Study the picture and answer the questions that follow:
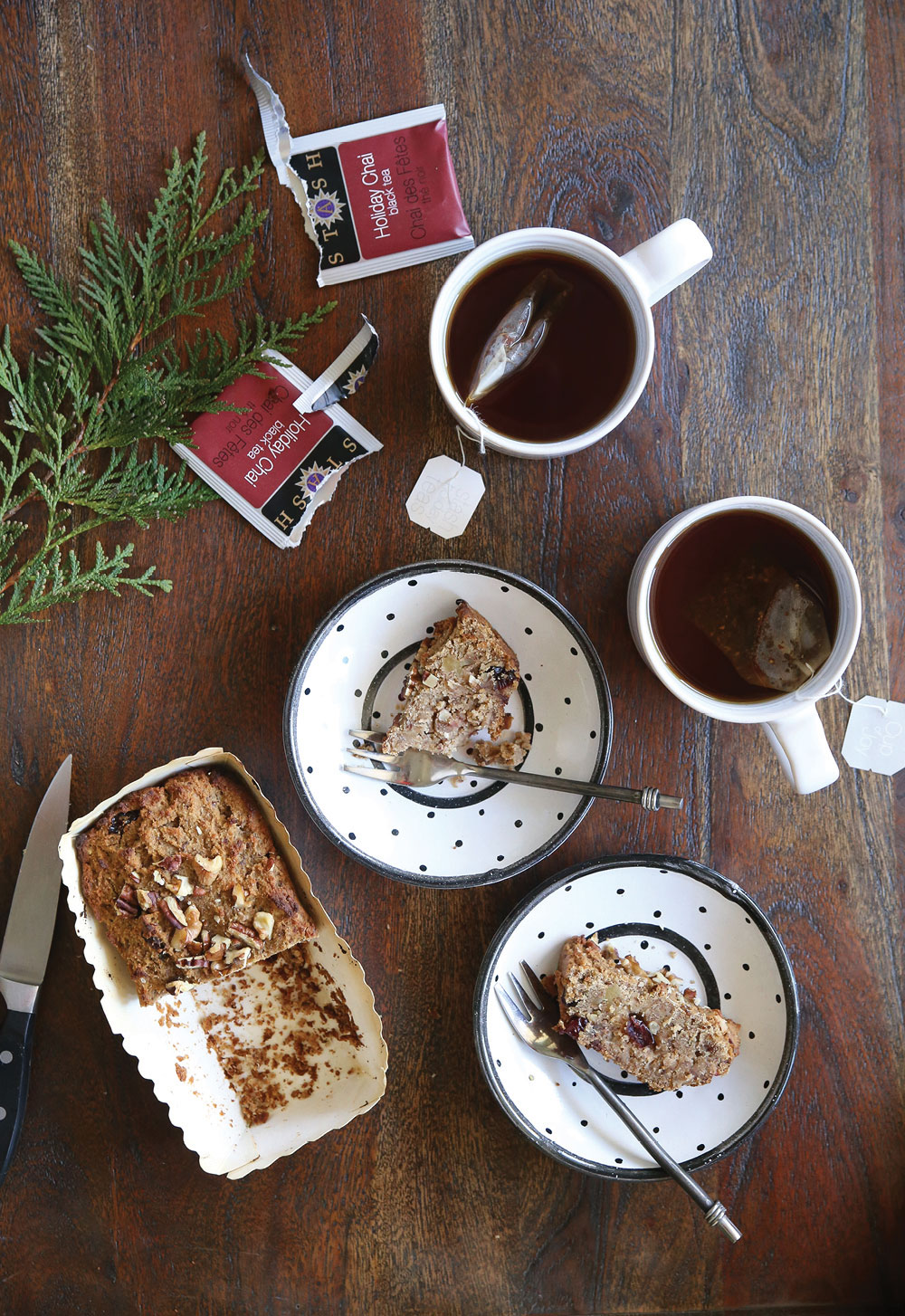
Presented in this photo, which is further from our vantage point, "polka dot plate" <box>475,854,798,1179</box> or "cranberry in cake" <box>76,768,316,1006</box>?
"polka dot plate" <box>475,854,798,1179</box>

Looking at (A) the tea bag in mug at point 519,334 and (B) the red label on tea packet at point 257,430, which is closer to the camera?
(A) the tea bag in mug at point 519,334

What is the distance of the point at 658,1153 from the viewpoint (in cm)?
150

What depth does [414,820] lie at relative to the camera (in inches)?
60.6

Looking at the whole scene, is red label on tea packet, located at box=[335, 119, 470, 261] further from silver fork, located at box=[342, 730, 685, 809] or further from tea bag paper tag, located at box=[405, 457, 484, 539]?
silver fork, located at box=[342, 730, 685, 809]

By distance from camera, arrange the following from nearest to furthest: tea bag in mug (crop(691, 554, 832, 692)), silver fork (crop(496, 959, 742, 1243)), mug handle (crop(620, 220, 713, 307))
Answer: mug handle (crop(620, 220, 713, 307))
tea bag in mug (crop(691, 554, 832, 692))
silver fork (crop(496, 959, 742, 1243))

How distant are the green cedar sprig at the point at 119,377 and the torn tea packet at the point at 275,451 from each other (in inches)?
1.4

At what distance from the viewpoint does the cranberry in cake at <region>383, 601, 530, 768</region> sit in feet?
4.87

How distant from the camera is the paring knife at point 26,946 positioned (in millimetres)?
1562

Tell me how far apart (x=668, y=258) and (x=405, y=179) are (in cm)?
54

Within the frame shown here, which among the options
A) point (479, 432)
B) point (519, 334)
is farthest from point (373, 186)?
point (479, 432)

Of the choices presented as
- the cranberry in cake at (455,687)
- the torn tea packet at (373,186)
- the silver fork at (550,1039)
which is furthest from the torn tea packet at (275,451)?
the silver fork at (550,1039)

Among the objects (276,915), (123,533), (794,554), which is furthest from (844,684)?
(123,533)

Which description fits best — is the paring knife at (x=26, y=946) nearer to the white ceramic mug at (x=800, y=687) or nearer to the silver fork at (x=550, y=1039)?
the silver fork at (x=550, y=1039)

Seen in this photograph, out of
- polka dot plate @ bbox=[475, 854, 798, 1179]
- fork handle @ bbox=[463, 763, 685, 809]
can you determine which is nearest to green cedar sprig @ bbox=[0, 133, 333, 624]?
fork handle @ bbox=[463, 763, 685, 809]
